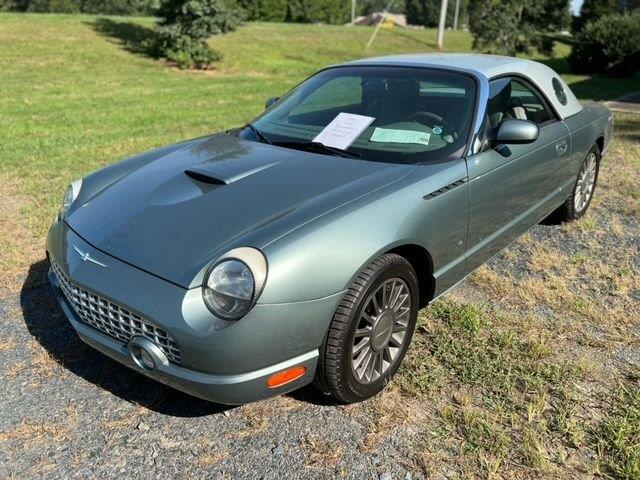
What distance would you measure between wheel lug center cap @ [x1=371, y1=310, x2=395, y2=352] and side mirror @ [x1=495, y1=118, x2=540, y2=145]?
4.19ft

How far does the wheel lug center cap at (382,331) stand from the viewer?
257cm

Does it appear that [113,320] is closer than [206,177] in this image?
Yes

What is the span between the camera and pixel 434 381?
109 inches

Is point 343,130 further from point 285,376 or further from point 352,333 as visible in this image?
point 285,376

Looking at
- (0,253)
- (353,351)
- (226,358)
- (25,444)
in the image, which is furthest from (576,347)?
(0,253)

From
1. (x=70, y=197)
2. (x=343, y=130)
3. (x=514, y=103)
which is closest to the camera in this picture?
(x=70, y=197)

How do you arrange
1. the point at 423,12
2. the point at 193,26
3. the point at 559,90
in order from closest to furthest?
the point at 559,90
the point at 193,26
the point at 423,12

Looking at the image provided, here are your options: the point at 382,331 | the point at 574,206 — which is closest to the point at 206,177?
the point at 382,331

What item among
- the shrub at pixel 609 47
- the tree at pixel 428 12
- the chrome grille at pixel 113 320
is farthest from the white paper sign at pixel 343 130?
the tree at pixel 428 12

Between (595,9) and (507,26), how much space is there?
15.0m

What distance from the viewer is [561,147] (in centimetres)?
402

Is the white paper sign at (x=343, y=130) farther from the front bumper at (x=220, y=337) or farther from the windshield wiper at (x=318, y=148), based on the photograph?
the front bumper at (x=220, y=337)

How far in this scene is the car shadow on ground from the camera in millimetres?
2650

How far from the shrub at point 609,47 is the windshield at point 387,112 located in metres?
15.8
